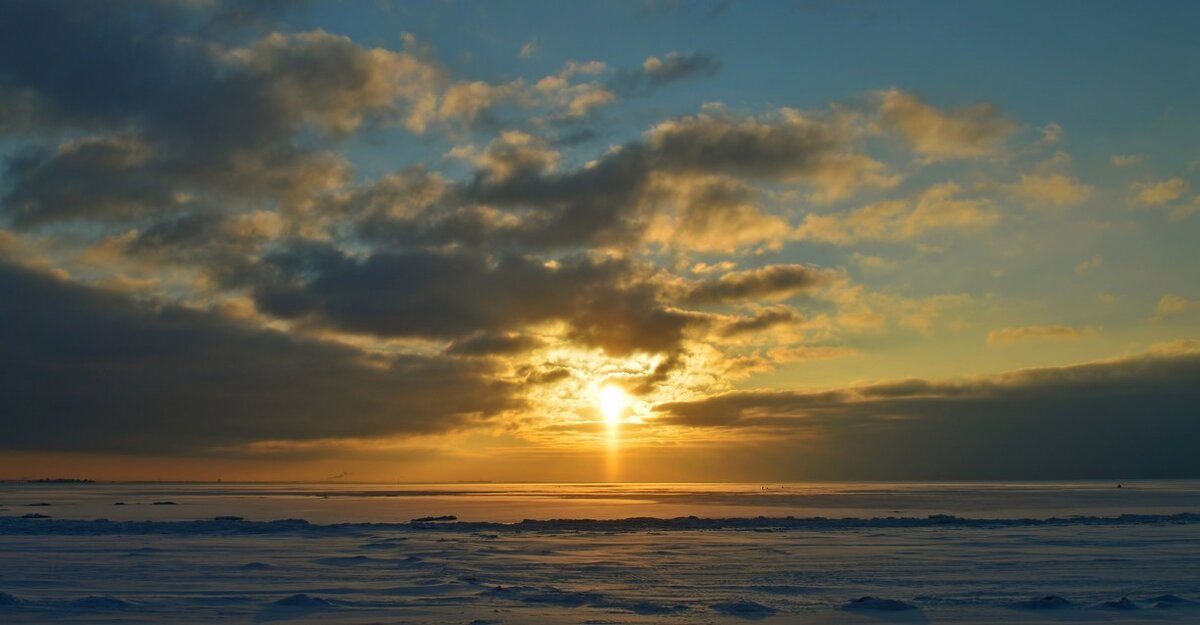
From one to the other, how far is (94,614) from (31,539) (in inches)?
949

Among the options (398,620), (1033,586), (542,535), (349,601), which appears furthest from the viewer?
(542,535)

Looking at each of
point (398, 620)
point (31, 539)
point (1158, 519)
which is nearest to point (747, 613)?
point (398, 620)

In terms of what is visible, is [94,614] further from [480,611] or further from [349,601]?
[480,611]

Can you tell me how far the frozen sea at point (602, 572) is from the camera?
2014 centimetres

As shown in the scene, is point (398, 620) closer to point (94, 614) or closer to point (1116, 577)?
point (94, 614)

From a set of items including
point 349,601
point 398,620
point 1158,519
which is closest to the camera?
point 398,620

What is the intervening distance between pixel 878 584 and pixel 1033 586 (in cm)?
401

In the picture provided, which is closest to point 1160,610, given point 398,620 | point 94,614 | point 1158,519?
point 398,620

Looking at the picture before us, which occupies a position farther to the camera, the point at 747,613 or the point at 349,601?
the point at 349,601

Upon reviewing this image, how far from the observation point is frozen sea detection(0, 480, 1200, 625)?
793 inches

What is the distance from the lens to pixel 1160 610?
2000 centimetres

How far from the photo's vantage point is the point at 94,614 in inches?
768

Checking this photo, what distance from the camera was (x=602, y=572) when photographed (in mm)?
27625

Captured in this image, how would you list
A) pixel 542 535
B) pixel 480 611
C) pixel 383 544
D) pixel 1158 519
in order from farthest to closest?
pixel 1158 519 < pixel 542 535 < pixel 383 544 < pixel 480 611
